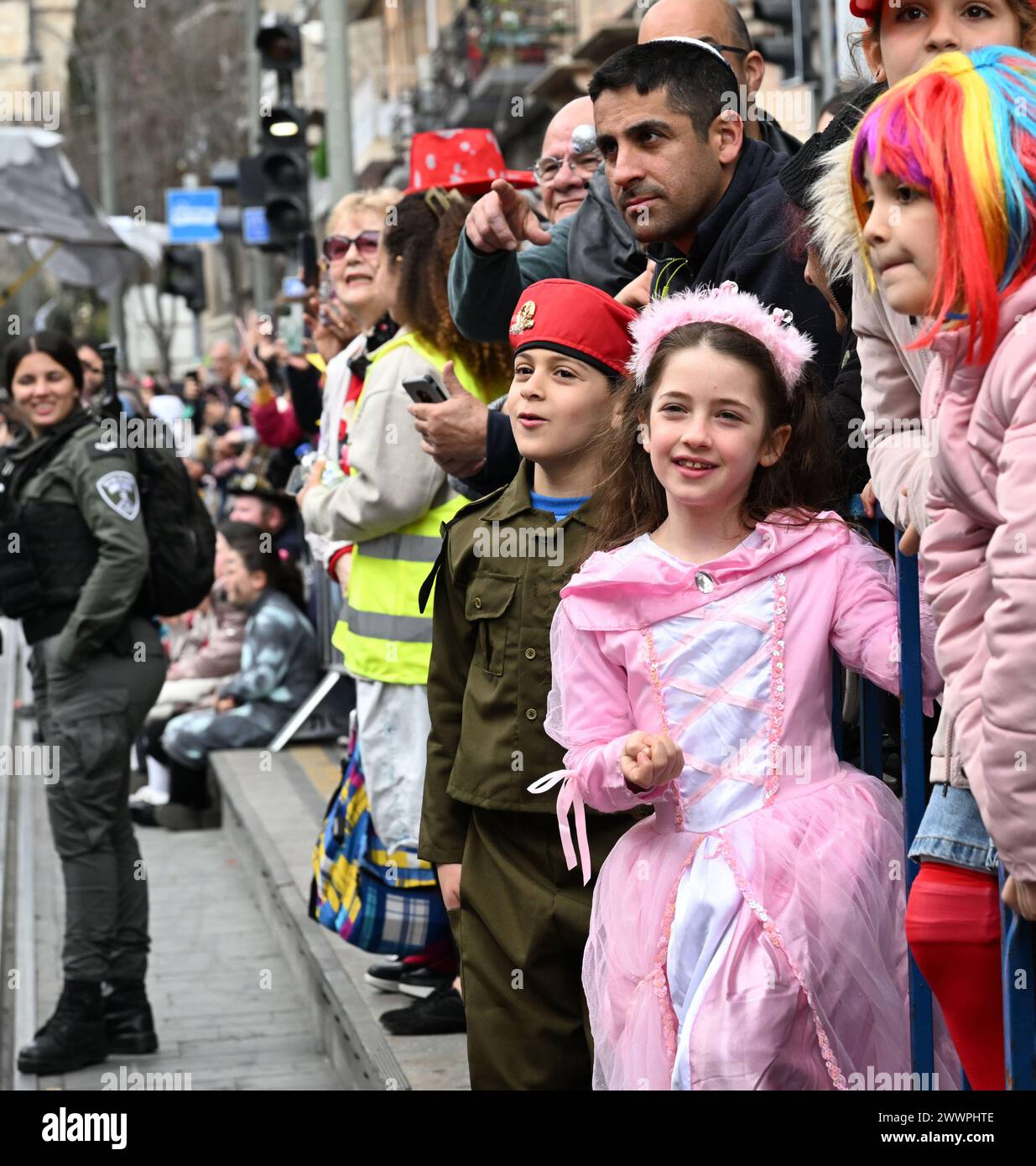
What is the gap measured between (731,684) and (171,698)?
8.50m

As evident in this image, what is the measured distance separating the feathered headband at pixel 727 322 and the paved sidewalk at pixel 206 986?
143 inches

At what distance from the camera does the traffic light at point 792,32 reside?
11.9 metres

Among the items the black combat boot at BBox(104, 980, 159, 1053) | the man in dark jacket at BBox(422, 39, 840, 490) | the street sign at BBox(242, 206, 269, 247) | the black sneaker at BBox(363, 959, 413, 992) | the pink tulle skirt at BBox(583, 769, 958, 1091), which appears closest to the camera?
the pink tulle skirt at BBox(583, 769, 958, 1091)

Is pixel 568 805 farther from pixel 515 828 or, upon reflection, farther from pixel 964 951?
pixel 964 951

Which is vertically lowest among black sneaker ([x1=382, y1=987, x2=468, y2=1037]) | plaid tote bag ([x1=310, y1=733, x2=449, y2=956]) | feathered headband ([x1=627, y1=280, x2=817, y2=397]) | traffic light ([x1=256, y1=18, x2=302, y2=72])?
black sneaker ([x1=382, y1=987, x2=468, y2=1037])

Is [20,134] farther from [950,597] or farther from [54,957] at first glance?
[950,597]

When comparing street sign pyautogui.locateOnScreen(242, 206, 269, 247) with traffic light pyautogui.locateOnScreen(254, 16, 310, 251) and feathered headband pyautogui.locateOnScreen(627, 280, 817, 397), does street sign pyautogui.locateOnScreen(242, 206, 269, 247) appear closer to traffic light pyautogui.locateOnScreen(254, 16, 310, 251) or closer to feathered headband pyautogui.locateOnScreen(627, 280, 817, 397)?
traffic light pyautogui.locateOnScreen(254, 16, 310, 251)

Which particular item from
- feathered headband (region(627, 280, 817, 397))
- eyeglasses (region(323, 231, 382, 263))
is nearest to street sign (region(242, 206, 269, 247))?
eyeglasses (region(323, 231, 382, 263))

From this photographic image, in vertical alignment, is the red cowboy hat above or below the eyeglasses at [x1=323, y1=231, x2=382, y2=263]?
above

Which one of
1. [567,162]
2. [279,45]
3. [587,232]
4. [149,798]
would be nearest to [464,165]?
[567,162]

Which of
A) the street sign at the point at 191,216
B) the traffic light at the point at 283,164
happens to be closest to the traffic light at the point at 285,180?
the traffic light at the point at 283,164

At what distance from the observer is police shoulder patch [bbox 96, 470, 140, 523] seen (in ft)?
20.9

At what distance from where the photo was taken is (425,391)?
174 inches

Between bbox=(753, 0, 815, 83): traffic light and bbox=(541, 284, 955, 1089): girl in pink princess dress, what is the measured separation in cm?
909
